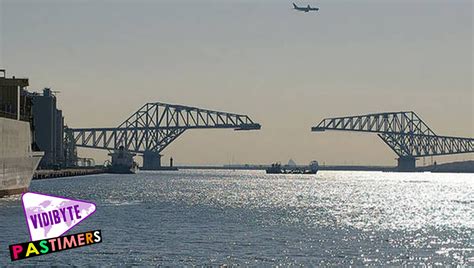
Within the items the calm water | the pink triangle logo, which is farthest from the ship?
the pink triangle logo

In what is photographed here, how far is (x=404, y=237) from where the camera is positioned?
55875 millimetres

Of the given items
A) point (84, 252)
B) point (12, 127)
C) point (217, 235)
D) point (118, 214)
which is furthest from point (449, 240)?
point (12, 127)

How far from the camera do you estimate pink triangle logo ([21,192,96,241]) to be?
9.13 m

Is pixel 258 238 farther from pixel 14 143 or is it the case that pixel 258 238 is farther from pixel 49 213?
pixel 14 143

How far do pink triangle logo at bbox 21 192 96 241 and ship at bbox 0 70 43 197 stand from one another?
7907 cm

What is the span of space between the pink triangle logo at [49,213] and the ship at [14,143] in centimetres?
7907

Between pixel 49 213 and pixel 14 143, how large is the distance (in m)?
89.0

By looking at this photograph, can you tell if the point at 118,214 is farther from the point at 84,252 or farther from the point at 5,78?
the point at 5,78

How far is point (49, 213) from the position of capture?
939 centimetres

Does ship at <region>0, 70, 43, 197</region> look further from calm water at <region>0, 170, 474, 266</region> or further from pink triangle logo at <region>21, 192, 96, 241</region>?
pink triangle logo at <region>21, 192, 96, 241</region>

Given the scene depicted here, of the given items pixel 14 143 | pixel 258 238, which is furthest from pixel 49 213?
pixel 14 143

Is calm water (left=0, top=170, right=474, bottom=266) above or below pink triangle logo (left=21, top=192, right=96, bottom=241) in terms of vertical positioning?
below

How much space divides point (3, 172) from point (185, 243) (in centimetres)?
4571

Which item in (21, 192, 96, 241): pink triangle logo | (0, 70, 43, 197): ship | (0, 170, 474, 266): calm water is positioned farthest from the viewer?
(0, 70, 43, 197): ship
